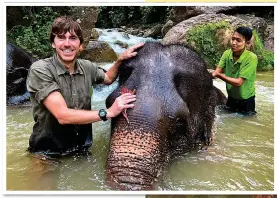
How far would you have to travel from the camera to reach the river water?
2.12 meters

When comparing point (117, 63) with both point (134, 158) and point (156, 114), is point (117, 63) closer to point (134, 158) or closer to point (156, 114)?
point (156, 114)

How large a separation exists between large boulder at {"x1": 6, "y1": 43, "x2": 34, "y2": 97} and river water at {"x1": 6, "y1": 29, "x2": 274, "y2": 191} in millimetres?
817

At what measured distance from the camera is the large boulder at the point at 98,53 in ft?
17.0

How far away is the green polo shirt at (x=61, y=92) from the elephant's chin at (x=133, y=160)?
1.41 feet

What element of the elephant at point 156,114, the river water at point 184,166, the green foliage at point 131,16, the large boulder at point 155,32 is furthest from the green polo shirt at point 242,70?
the large boulder at point 155,32

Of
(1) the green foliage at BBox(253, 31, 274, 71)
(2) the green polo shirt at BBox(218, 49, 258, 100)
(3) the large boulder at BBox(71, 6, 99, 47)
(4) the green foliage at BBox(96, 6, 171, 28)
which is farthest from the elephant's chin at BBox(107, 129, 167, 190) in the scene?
(4) the green foliage at BBox(96, 6, 171, 28)

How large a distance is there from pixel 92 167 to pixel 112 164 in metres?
0.40

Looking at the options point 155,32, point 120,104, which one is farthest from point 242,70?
point 155,32

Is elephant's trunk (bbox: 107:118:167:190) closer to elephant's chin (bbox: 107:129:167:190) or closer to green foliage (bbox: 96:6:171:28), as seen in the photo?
elephant's chin (bbox: 107:129:167:190)

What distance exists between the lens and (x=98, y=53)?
17.5 ft

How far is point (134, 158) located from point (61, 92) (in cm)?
62

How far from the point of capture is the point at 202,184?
7.04 ft
